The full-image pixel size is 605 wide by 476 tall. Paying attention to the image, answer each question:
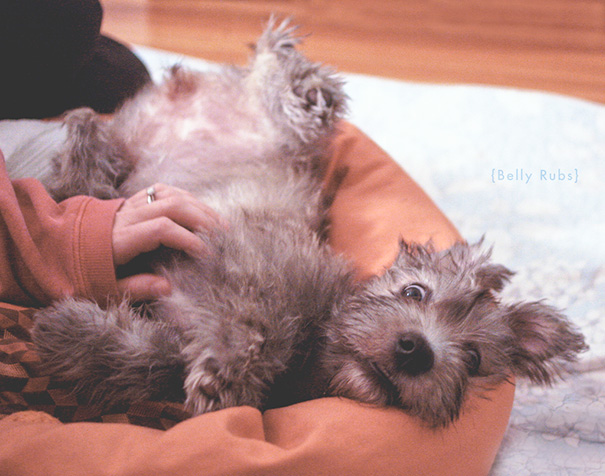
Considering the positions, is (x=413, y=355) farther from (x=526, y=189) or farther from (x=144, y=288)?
(x=526, y=189)

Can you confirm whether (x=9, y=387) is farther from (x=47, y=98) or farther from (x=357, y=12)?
(x=357, y=12)

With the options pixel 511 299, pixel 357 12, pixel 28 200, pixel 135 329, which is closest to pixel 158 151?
pixel 28 200

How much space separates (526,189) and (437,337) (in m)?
1.41

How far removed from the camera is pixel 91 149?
181 centimetres

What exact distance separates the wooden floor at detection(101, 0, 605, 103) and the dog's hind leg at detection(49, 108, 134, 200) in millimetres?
2018

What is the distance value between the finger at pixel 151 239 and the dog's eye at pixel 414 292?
0.54 meters

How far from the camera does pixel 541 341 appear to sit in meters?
1.52

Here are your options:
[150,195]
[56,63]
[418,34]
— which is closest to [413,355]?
[150,195]

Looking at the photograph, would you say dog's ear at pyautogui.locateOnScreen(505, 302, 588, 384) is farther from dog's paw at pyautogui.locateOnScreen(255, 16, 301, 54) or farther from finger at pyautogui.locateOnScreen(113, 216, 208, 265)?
dog's paw at pyautogui.locateOnScreen(255, 16, 301, 54)

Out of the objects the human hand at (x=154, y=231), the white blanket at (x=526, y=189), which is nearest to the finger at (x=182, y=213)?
the human hand at (x=154, y=231)

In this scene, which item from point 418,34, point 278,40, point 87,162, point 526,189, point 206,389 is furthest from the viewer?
point 418,34

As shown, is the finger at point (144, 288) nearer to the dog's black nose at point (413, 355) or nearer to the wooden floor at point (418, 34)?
the dog's black nose at point (413, 355)

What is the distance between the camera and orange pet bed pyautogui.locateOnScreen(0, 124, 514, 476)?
109cm

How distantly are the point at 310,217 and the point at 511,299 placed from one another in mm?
863
